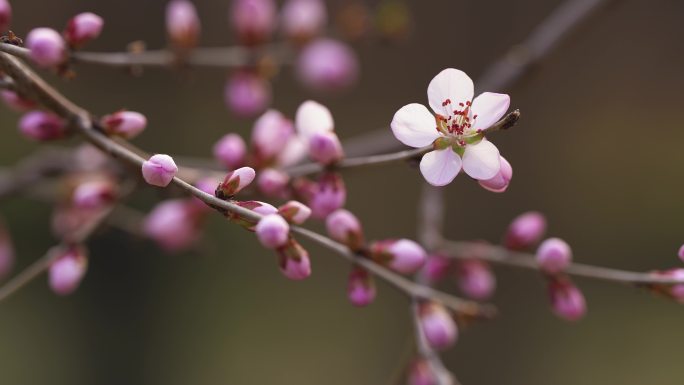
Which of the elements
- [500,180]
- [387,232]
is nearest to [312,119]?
[500,180]

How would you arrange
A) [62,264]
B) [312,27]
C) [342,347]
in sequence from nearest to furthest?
1. [62,264]
2. [312,27]
3. [342,347]

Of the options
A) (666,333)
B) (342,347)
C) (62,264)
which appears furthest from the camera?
(342,347)

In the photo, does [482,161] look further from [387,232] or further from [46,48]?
[387,232]


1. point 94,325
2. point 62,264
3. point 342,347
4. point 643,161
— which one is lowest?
point 62,264

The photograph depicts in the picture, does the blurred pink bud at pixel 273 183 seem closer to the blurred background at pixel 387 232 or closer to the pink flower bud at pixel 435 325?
the pink flower bud at pixel 435 325

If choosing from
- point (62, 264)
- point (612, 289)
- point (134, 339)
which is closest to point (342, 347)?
point (134, 339)

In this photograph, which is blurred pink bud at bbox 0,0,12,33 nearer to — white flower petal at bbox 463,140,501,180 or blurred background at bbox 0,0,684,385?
white flower petal at bbox 463,140,501,180

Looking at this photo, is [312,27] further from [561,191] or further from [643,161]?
[643,161]
